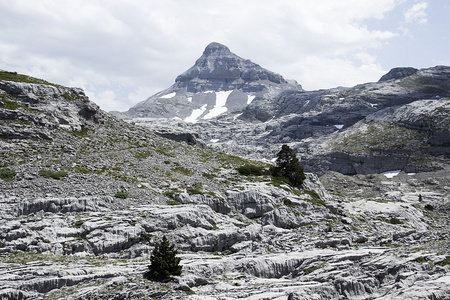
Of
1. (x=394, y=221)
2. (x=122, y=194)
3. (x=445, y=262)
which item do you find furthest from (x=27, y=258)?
(x=394, y=221)

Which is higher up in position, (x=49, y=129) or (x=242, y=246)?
(x=49, y=129)

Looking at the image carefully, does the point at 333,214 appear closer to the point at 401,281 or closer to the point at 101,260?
the point at 401,281

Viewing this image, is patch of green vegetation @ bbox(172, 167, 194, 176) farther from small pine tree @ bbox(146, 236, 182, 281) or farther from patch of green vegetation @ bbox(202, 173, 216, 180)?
small pine tree @ bbox(146, 236, 182, 281)

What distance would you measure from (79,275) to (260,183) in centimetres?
2997

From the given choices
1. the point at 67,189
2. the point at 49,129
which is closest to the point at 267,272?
the point at 67,189

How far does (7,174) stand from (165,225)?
16495 millimetres

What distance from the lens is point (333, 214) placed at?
149ft

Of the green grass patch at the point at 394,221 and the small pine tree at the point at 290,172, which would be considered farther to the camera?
the small pine tree at the point at 290,172

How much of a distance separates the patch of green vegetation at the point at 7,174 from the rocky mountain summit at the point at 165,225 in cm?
24

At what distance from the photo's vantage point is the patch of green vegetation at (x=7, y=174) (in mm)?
33906

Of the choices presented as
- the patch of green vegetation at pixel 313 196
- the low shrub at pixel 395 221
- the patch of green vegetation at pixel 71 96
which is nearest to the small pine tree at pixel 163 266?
the patch of green vegetation at pixel 313 196

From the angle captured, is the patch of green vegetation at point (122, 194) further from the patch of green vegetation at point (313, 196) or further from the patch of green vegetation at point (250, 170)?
the patch of green vegetation at point (313, 196)

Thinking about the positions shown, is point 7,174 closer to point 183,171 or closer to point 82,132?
point 82,132

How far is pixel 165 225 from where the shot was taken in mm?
32281
